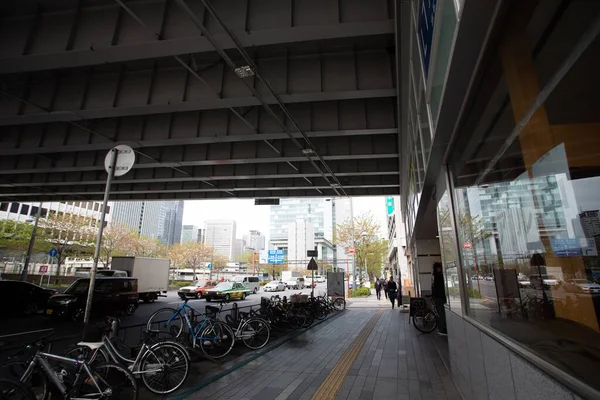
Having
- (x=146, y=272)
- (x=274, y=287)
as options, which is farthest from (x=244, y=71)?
(x=274, y=287)

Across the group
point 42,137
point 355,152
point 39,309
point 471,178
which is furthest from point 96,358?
point 39,309

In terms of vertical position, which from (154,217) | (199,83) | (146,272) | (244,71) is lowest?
(146,272)

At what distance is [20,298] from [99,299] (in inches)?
162

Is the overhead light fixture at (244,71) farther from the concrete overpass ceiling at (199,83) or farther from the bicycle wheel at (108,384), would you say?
the bicycle wheel at (108,384)

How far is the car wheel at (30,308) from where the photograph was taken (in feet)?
46.1

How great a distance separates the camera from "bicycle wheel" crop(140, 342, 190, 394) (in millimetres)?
4570

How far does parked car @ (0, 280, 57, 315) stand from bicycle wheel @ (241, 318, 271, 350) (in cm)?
1240

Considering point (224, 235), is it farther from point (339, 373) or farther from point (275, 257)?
point (339, 373)

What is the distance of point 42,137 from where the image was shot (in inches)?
459

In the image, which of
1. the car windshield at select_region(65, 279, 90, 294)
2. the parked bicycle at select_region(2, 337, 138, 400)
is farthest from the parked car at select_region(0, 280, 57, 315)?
the parked bicycle at select_region(2, 337, 138, 400)

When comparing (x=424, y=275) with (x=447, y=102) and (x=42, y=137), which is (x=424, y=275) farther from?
(x=42, y=137)

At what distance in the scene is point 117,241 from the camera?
128 ft

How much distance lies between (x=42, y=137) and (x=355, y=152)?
39.1 feet

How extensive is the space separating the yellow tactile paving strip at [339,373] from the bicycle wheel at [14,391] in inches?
134
